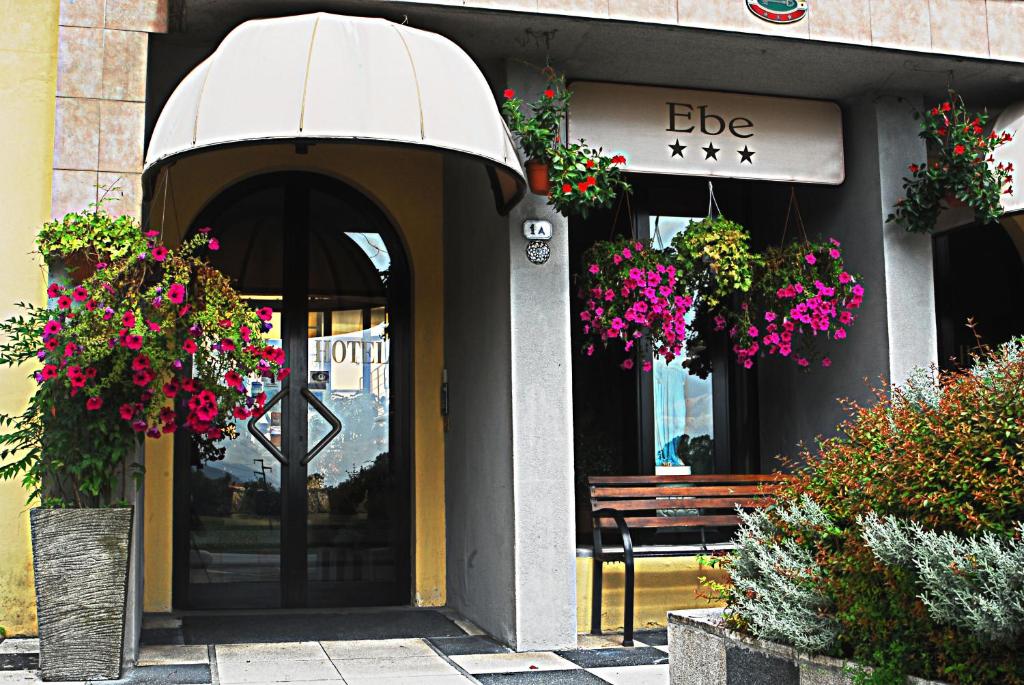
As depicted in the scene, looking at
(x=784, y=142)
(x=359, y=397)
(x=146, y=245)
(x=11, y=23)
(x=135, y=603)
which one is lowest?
(x=135, y=603)

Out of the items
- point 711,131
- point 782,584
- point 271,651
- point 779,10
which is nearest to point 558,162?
point 711,131

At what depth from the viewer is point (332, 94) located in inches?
206

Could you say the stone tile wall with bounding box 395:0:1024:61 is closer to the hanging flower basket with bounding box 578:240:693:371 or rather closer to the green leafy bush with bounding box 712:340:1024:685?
Result: the hanging flower basket with bounding box 578:240:693:371

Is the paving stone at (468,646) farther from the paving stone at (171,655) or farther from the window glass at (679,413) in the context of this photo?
the window glass at (679,413)

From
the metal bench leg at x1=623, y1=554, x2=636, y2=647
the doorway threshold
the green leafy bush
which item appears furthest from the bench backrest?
the green leafy bush

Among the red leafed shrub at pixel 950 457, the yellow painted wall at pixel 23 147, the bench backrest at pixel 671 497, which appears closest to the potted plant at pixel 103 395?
the yellow painted wall at pixel 23 147

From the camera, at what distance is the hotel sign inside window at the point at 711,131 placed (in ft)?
22.3

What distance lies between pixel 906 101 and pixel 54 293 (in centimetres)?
524

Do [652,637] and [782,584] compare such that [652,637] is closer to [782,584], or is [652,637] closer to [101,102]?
[782,584]

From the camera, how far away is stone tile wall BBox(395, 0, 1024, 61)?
6000mm

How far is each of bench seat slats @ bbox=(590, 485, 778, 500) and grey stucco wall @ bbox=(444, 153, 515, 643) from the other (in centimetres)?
73

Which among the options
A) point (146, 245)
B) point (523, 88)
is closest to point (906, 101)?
point (523, 88)

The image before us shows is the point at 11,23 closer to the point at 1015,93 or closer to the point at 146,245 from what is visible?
the point at 146,245

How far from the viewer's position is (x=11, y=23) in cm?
648
